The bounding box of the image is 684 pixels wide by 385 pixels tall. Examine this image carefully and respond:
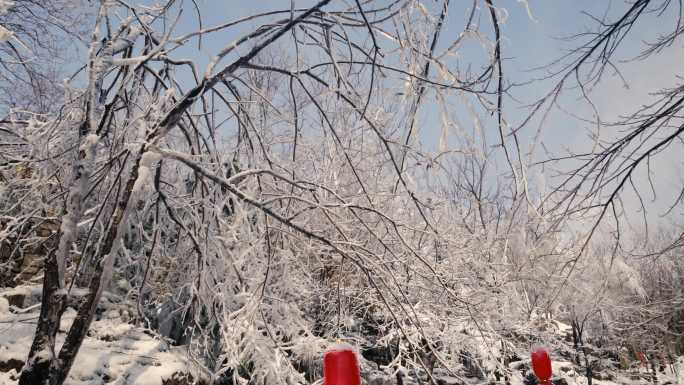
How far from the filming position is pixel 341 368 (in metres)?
1.96

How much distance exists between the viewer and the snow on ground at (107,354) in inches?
145

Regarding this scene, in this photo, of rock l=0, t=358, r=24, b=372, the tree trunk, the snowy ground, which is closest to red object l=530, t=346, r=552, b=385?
the snowy ground

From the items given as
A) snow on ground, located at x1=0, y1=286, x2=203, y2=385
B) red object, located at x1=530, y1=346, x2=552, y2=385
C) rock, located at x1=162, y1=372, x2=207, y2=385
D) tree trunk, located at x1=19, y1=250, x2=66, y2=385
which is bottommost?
red object, located at x1=530, y1=346, x2=552, y2=385

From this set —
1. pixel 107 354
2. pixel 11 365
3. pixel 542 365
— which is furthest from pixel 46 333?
pixel 542 365

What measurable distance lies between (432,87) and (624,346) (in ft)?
88.0

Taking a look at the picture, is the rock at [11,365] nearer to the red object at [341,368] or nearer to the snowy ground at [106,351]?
the snowy ground at [106,351]

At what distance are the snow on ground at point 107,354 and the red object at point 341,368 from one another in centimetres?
301

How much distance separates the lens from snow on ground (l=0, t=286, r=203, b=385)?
3.69 meters

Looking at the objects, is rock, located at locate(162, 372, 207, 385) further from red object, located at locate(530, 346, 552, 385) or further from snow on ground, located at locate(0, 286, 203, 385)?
red object, located at locate(530, 346, 552, 385)

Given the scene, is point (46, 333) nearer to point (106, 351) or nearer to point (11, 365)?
point (11, 365)

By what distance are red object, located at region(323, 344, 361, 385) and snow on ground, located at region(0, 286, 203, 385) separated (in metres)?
3.01

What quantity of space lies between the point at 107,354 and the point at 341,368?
3.51 meters

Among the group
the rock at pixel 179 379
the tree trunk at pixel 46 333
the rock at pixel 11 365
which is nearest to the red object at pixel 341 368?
the tree trunk at pixel 46 333

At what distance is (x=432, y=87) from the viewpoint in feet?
6.08
